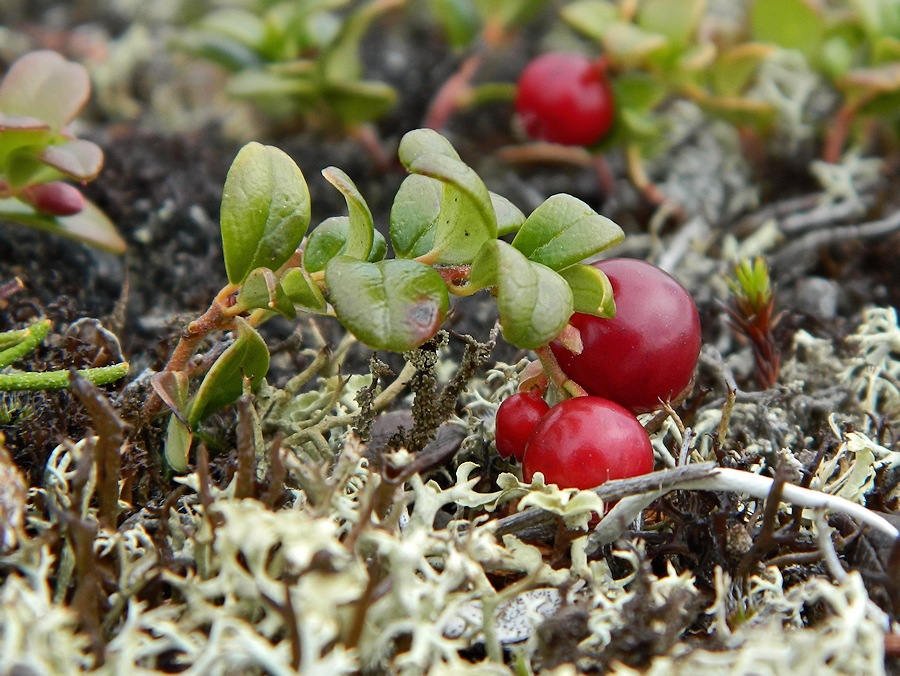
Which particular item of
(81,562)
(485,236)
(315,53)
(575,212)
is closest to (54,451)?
(81,562)

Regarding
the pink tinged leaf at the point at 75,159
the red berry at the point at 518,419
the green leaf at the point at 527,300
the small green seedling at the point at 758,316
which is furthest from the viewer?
the small green seedling at the point at 758,316

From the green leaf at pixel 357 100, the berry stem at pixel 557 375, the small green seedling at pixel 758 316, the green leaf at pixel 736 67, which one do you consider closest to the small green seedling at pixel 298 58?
the green leaf at pixel 357 100

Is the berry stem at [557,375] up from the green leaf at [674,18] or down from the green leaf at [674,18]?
down

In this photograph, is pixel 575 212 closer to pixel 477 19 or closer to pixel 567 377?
pixel 567 377

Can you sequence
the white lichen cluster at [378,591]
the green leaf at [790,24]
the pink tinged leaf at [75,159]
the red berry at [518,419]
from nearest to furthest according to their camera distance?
the white lichen cluster at [378,591] < the red berry at [518,419] < the pink tinged leaf at [75,159] < the green leaf at [790,24]

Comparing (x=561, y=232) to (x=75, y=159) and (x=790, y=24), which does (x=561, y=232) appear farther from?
(x=790, y=24)

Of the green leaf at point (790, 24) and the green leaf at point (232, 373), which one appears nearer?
the green leaf at point (232, 373)

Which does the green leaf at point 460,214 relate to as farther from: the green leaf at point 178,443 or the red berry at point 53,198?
the red berry at point 53,198
